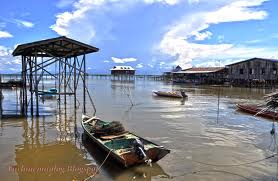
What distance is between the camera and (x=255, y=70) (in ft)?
166

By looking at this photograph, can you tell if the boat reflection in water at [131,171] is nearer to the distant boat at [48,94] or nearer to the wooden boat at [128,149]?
the wooden boat at [128,149]

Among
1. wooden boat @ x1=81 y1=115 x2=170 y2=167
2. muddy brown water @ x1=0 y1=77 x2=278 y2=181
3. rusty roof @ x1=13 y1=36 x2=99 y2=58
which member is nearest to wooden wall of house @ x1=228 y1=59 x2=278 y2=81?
muddy brown water @ x1=0 y1=77 x2=278 y2=181

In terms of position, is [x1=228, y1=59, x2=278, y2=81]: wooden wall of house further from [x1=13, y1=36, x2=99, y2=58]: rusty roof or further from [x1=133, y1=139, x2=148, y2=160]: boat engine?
[x1=133, y1=139, x2=148, y2=160]: boat engine

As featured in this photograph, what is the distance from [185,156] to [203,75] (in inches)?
2233

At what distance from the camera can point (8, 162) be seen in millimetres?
10000

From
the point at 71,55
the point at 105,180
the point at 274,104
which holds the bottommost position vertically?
the point at 105,180

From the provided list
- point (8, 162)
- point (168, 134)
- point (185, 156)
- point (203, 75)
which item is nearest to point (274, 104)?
point (185, 156)

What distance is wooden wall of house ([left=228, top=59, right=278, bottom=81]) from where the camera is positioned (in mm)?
48250

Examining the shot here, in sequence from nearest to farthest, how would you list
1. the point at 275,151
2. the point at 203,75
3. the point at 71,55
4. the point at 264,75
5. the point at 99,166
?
the point at 99,166 → the point at 275,151 → the point at 71,55 → the point at 264,75 → the point at 203,75

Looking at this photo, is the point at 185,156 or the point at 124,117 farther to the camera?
the point at 124,117

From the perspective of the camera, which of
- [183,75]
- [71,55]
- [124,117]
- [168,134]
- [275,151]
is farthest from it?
[183,75]

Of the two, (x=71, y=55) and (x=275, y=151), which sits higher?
(x=71, y=55)

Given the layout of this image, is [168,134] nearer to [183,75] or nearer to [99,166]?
[99,166]

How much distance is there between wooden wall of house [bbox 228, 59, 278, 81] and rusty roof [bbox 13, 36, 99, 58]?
121 ft
